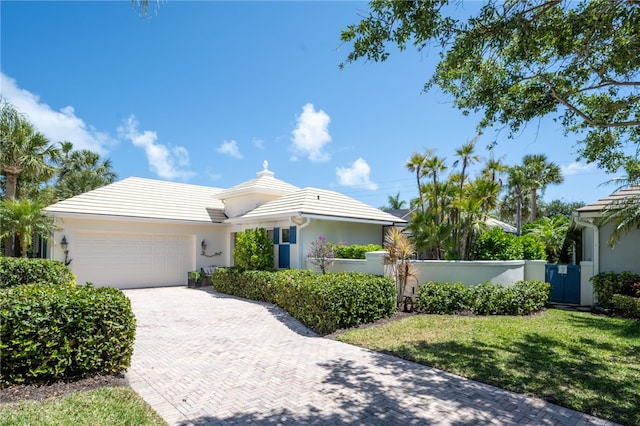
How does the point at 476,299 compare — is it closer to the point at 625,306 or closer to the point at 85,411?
the point at 625,306

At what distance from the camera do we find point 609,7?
564 centimetres

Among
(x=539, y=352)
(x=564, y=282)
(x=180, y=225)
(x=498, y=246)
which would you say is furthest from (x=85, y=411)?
(x=180, y=225)

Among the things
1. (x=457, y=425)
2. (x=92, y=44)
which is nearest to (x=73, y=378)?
(x=457, y=425)

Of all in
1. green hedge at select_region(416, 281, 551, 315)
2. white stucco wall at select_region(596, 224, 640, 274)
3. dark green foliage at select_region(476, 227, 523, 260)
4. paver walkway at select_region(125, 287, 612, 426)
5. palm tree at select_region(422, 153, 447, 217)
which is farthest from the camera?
palm tree at select_region(422, 153, 447, 217)

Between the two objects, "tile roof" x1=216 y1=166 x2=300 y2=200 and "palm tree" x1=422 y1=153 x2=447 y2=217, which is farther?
"tile roof" x1=216 y1=166 x2=300 y2=200

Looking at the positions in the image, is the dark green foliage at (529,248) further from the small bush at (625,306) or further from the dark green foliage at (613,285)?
the small bush at (625,306)

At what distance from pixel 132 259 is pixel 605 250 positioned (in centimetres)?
1897

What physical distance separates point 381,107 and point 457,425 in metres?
10.6

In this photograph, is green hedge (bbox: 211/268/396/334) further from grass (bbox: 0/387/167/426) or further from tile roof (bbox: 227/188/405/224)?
grass (bbox: 0/387/167/426)

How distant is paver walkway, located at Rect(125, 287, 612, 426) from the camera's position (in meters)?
4.40

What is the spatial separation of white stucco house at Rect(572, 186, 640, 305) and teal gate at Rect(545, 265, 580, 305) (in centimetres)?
21

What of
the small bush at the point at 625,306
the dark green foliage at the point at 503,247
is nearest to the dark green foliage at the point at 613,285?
the small bush at the point at 625,306

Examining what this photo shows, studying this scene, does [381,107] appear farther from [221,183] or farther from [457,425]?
[221,183]

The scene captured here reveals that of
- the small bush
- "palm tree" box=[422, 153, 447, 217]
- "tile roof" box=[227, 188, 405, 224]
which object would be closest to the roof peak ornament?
"tile roof" box=[227, 188, 405, 224]
